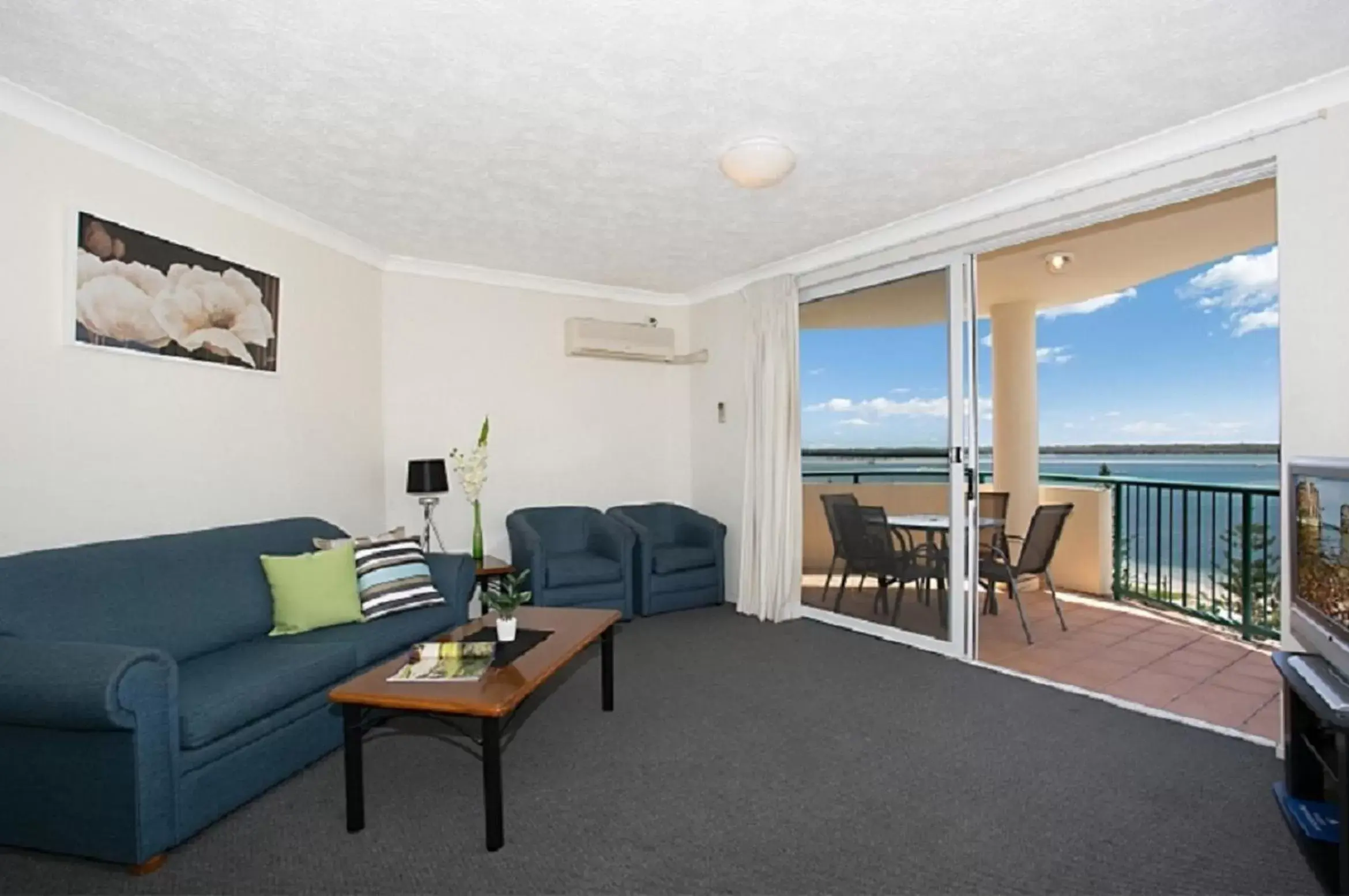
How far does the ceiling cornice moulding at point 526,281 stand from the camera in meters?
4.98

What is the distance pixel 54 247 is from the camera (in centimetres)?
275

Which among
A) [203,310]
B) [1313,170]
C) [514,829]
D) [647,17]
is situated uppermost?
[647,17]

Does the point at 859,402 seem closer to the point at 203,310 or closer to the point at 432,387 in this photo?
the point at 432,387

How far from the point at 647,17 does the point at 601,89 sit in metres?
0.48

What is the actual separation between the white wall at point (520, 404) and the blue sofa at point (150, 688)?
1823mm

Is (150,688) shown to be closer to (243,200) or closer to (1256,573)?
(243,200)

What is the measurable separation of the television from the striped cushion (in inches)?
144

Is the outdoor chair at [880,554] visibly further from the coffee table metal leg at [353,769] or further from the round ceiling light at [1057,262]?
the coffee table metal leg at [353,769]

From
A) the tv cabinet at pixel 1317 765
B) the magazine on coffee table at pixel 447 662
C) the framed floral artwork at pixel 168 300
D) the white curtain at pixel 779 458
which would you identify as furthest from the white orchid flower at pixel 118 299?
the tv cabinet at pixel 1317 765

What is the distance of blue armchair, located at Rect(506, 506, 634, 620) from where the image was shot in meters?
4.66

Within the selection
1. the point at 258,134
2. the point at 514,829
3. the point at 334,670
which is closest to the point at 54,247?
the point at 258,134

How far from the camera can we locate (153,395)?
317 cm

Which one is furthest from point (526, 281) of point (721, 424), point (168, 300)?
point (168, 300)

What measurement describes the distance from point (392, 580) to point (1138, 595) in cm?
559
